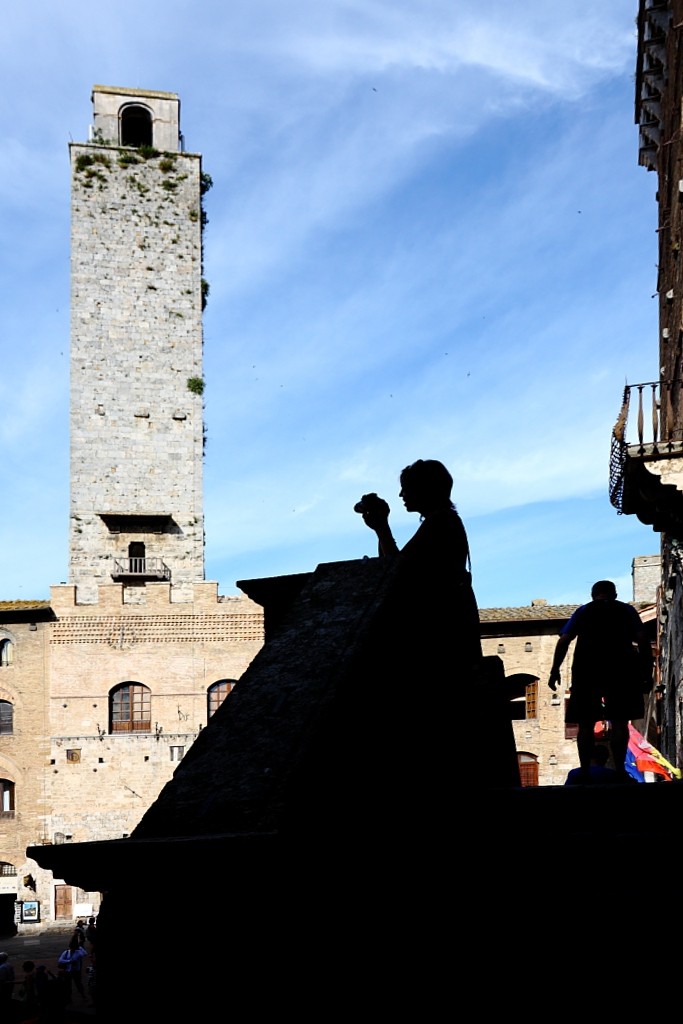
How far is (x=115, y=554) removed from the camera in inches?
1378

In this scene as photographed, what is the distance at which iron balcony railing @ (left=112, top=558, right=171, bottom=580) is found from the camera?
1362 inches

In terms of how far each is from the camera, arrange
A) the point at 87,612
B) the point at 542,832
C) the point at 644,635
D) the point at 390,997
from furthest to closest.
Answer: the point at 87,612 → the point at 644,635 → the point at 542,832 → the point at 390,997

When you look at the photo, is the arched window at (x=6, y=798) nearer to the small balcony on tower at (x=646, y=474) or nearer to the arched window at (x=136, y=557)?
the arched window at (x=136, y=557)

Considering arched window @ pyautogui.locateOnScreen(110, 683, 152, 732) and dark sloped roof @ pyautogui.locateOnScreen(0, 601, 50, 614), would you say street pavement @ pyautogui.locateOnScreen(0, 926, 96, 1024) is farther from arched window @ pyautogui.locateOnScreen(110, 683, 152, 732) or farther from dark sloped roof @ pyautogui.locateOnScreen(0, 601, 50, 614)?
dark sloped roof @ pyautogui.locateOnScreen(0, 601, 50, 614)

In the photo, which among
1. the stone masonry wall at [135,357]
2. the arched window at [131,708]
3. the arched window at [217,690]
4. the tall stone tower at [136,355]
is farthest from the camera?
the stone masonry wall at [135,357]

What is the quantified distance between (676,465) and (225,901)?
38.2 ft

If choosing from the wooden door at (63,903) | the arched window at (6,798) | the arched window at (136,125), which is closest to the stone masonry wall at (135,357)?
the arched window at (136,125)

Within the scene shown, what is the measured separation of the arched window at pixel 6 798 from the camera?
106 feet

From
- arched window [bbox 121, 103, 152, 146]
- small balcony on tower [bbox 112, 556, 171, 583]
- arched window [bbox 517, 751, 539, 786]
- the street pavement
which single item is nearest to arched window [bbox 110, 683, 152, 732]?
small balcony on tower [bbox 112, 556, 171, 583]

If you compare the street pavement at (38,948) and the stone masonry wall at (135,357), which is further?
the stone masonry wall at (135,357)

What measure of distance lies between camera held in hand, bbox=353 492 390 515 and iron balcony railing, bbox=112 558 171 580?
30.3m

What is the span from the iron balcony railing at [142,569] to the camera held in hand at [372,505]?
1194 inches

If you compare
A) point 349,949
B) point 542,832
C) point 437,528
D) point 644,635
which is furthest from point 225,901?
point 644,635

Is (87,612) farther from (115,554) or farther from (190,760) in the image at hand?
(190,760)
